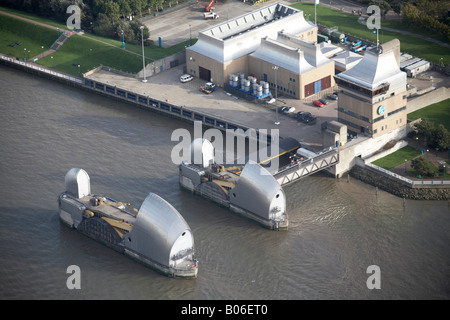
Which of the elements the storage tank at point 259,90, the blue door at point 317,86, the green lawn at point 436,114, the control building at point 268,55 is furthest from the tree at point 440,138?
the storage tank at point 259,90

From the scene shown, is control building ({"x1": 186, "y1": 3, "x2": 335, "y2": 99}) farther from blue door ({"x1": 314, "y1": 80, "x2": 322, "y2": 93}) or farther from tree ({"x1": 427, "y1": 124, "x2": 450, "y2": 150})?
tree ({"x1": 427, "y1": 124, "x2": 450, "y2": 150})

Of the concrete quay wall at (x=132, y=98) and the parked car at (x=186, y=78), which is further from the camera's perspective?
the parked car at (x=186, y=78)

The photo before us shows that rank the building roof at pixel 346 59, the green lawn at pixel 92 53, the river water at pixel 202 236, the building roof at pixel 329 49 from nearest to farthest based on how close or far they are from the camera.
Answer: the river water at pixel 202 236 < the building roof at pixel 346 59 < the building roof at pixel 329 49 < the green lawn at pixel 92 53

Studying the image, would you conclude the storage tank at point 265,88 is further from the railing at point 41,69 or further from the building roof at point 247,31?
the railing at point 41,69

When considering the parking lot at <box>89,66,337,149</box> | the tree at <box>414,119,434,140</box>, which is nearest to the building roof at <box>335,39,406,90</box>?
the tree at <box>414,119,434,140</box>

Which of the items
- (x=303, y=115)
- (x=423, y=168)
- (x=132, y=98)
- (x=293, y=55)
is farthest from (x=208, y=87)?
(x=423, y=168)

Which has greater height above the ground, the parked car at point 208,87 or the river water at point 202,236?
the parked car at point 208,87
